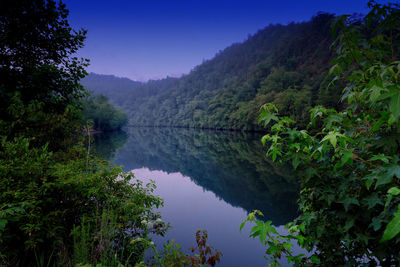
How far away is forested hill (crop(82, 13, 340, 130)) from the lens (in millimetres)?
38219

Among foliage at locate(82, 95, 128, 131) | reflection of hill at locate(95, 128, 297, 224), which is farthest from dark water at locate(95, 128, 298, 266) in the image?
foliage at locate(82, 95, 128, 131)

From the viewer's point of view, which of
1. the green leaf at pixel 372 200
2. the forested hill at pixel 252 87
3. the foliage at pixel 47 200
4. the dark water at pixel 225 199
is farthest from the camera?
the forested hill at pixel 252 87

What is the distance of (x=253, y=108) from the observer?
47.0 metres

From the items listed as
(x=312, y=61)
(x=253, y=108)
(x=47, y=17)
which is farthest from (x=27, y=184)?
(x=312, y=61)

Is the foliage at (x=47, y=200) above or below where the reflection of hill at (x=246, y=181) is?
above

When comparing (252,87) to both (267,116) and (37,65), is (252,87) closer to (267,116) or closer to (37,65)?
(37,65)

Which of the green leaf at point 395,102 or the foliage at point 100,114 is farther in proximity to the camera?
the foliage at point 100,114

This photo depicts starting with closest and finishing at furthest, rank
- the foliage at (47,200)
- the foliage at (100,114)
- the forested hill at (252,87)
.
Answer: the foliage at (47,200) < the forested hill at (252,87) < the foliage at (100,114)

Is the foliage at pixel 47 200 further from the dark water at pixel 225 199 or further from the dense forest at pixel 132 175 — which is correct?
the dark water at pixel 225 199

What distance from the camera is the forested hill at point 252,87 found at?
1505 inches

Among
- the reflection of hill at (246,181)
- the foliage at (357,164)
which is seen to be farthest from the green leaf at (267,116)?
the reflection of hill at (246,181)

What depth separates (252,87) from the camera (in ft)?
218

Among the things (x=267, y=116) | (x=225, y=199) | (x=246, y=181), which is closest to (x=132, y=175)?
(x=267, y=116)

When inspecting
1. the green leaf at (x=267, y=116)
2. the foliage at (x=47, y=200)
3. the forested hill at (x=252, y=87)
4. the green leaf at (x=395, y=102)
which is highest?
the forested hill at (x=252, y=87)
